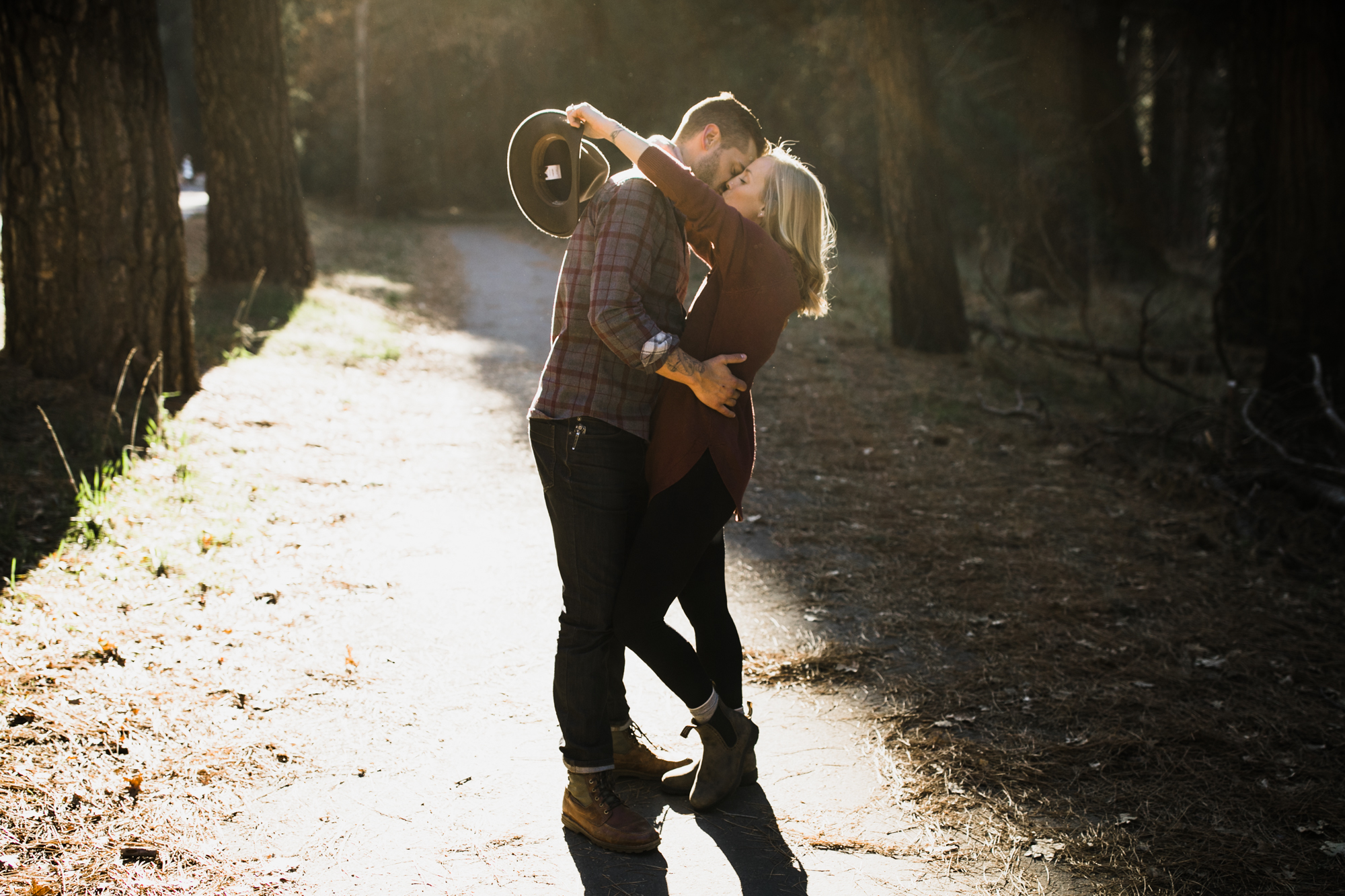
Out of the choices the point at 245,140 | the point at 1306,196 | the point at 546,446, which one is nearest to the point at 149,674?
the point at 546,446

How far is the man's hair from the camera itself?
283cm

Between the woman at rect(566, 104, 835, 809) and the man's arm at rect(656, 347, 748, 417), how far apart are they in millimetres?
99

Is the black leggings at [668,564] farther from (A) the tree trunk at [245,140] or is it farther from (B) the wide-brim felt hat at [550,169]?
(A) the tree trunk at [245,140]

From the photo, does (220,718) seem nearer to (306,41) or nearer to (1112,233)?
(1112,233)

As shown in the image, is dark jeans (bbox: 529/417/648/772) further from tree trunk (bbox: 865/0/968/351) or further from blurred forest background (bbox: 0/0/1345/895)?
tree trunk (bbox: 865/0/968/351)

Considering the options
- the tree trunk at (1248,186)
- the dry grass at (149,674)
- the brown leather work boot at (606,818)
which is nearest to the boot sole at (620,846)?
the brown leather work boot at (606,818)

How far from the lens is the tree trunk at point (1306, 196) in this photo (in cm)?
719

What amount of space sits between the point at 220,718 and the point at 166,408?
375 centimetres

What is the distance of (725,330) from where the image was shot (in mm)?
2785

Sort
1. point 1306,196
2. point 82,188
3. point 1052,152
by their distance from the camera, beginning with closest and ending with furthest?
point 82,188 < point 1306,196 < point 1052,152

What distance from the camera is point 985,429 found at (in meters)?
8.07

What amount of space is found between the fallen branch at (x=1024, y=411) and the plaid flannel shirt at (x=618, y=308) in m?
5.85

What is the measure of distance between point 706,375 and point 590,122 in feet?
2.58

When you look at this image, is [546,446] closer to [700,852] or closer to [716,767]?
[716,767]
